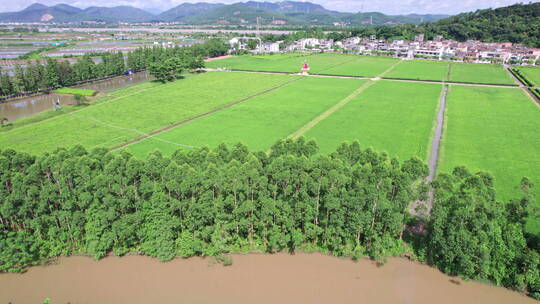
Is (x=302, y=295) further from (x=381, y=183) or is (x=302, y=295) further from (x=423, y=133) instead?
(x=423, y=133)

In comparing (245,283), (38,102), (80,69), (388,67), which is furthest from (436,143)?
(80,69)

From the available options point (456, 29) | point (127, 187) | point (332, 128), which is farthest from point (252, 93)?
point (456, 29)

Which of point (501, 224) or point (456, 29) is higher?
point (456, 29)

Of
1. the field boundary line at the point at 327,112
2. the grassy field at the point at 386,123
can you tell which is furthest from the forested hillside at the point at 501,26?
the grassy field at the point at 386,123

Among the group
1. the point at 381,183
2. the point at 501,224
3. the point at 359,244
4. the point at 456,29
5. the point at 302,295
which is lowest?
the point at 302,295

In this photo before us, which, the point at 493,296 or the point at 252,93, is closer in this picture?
the point at 493,296

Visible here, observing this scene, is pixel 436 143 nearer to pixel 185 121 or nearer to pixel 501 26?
pixel 185 121

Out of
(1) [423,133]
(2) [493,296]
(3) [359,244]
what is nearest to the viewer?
(2) [493,296]
